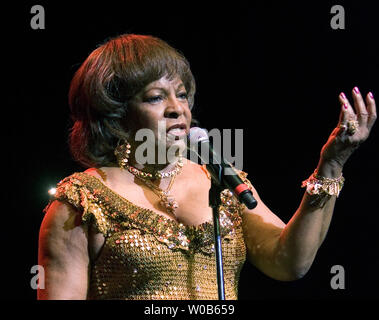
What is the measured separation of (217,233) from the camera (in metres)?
1.50

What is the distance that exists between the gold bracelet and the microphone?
24 cm

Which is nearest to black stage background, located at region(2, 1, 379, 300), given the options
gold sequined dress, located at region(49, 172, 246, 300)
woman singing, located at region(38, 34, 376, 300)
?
woman singing, located at region(38, 34, 376, 300)

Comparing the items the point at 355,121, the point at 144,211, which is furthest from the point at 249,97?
the point at 355,121

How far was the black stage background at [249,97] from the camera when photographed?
2516 millimetres

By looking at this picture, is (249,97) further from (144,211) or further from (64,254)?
(64,254)

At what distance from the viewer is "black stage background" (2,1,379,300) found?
8.25ft

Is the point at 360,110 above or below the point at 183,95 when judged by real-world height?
below

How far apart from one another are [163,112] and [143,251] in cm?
44

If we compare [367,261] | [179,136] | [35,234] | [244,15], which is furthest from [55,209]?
[367,261]

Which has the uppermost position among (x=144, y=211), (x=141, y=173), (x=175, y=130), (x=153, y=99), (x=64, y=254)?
(x=153, y=99)

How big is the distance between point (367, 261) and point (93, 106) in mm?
1543

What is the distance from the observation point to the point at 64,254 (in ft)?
5.58

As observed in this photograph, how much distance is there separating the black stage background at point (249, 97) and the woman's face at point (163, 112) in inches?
32.1

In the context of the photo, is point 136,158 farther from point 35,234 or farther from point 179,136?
point 35,234
